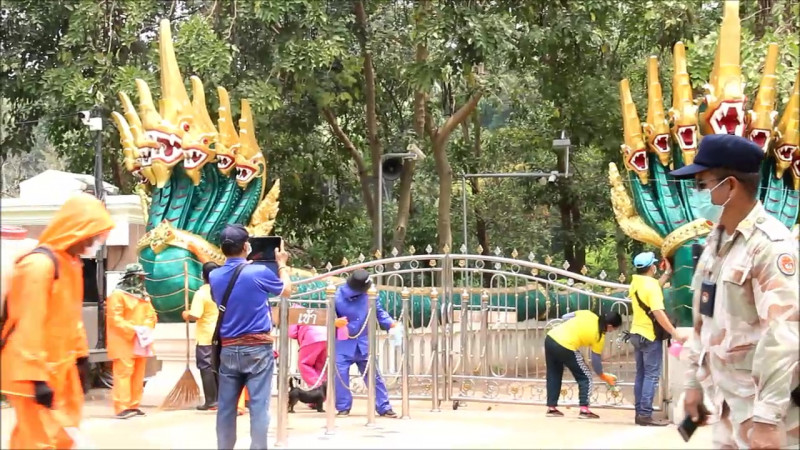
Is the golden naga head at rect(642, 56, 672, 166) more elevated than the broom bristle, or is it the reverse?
the golden naga head at rect(642, 56, 672, 166)

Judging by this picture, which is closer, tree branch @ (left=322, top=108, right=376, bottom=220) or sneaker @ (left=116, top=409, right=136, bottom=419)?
sneaker @ (left=116, top=409, right=136, bottom=419)

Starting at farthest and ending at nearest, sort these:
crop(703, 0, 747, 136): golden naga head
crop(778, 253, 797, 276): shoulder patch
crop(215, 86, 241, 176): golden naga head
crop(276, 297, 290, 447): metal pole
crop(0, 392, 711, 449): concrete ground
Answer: crop(215, 86, 241, 176): golden naga head, crop(703, 0, 747, 136): golden naga head, crop(0, 392, 711, 449): concrete ground, crop(276, 297, 290, 447): metal pole, crop(778, 253, 797, 276): shoulder patch

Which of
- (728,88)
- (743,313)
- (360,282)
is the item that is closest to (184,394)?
(360,282)

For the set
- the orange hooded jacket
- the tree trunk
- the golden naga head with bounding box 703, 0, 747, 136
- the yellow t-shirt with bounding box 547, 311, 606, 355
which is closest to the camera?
the orange hooded jacket

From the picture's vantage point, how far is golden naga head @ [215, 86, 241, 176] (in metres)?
13.0

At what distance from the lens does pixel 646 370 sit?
30.5ft

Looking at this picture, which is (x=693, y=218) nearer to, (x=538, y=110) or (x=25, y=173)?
(x=538, y=110)

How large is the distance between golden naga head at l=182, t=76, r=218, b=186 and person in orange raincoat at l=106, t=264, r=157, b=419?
9.81ft

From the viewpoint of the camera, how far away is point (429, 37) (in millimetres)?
15219

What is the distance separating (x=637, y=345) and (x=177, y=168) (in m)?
6.37

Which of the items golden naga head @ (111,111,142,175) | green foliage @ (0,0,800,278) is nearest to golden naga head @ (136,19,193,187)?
golden naga head @ (111,111,142,175)

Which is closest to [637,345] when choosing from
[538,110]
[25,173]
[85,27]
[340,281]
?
[340,281]

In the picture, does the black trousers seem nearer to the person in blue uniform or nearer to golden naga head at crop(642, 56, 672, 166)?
the person in blue uniform

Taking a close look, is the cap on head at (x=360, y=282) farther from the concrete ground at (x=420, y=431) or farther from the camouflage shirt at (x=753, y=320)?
the camouflage shirt at (x=753, y=320)
